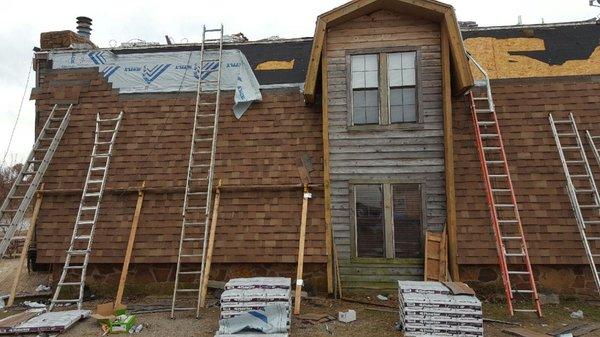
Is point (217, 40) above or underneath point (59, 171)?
above

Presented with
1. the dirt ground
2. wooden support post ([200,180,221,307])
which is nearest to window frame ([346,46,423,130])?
wooden support post ([200,180,221,307])

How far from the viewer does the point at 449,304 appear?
6117 mm

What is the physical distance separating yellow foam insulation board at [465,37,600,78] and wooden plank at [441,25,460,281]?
1.46 metres

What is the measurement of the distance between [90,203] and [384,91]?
684 cm

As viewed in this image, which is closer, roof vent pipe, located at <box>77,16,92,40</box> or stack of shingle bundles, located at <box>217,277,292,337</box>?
stack of shingle bundles, located at <box>217,277,292,337</box>

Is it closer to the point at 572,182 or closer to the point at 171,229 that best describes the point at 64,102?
the point at 171,229

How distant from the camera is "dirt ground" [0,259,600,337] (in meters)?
6.55

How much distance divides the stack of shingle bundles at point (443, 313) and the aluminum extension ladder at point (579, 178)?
3131mm

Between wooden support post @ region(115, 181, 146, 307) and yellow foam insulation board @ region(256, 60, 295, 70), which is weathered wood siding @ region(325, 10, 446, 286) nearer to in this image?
yellow foam insulation board @ region(256, 60, 295, 70)

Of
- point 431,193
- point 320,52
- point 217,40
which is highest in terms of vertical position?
point 217,40

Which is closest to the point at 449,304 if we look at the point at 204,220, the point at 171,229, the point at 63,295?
the point at 204,220

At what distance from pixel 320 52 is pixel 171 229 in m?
4.89

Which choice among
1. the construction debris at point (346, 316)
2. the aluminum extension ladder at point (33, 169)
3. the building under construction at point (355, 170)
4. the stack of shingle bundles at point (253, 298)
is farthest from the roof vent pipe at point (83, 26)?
the construction debris at point (346, 316)

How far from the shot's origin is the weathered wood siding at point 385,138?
344 inches
